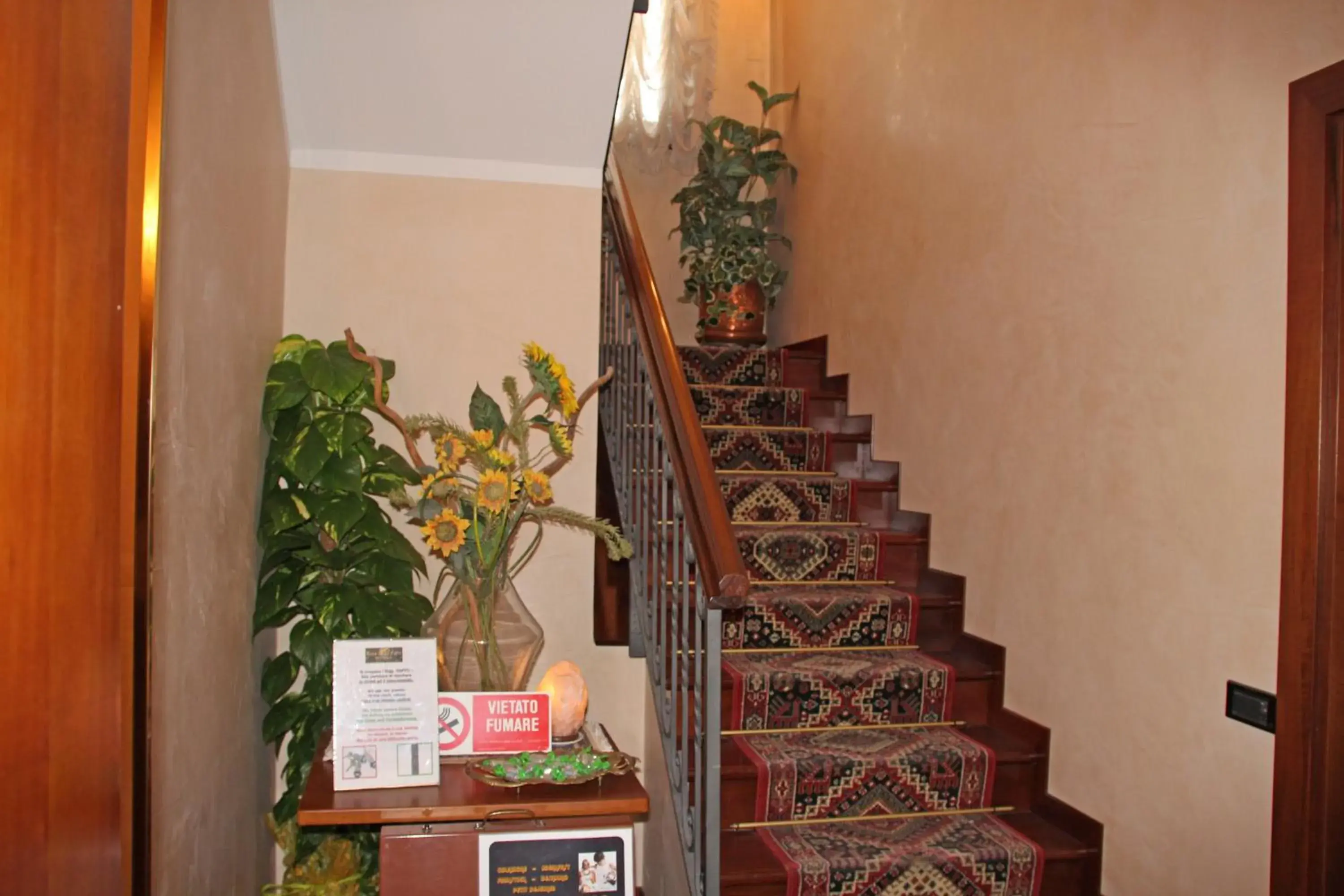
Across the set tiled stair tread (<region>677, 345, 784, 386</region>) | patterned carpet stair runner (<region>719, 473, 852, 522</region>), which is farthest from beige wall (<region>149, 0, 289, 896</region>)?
tiled stair tread (<region>677, 345, 784, 386</region>)

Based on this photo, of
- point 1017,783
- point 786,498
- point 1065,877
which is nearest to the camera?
point 1065,877

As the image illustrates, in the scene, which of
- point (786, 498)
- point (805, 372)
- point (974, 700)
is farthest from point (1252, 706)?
point (805, 372)

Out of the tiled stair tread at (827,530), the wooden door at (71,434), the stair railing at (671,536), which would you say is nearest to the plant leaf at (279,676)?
the stair railing at (671,536)

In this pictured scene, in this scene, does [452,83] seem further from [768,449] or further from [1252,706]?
[1252,706]

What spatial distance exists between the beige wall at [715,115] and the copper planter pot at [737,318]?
20.5 inches

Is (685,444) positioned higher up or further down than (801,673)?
higher up

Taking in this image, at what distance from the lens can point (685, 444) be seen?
2.54 metres

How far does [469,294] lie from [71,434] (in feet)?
5.91

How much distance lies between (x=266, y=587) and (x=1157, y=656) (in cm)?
225

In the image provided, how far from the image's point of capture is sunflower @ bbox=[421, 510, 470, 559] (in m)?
2.10

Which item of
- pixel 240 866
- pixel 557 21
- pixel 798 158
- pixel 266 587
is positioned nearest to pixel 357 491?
pixel 266 587

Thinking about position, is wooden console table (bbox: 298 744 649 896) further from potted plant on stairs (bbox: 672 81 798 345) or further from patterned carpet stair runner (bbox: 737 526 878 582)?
potted plant on stairs (bbox: 672 81 798 345)

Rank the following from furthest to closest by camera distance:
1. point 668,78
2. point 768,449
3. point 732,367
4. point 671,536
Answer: point 668,78 < point 732,367 < point 768,449 < point 671,536

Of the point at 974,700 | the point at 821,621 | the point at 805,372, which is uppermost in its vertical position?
the point at 805,372
